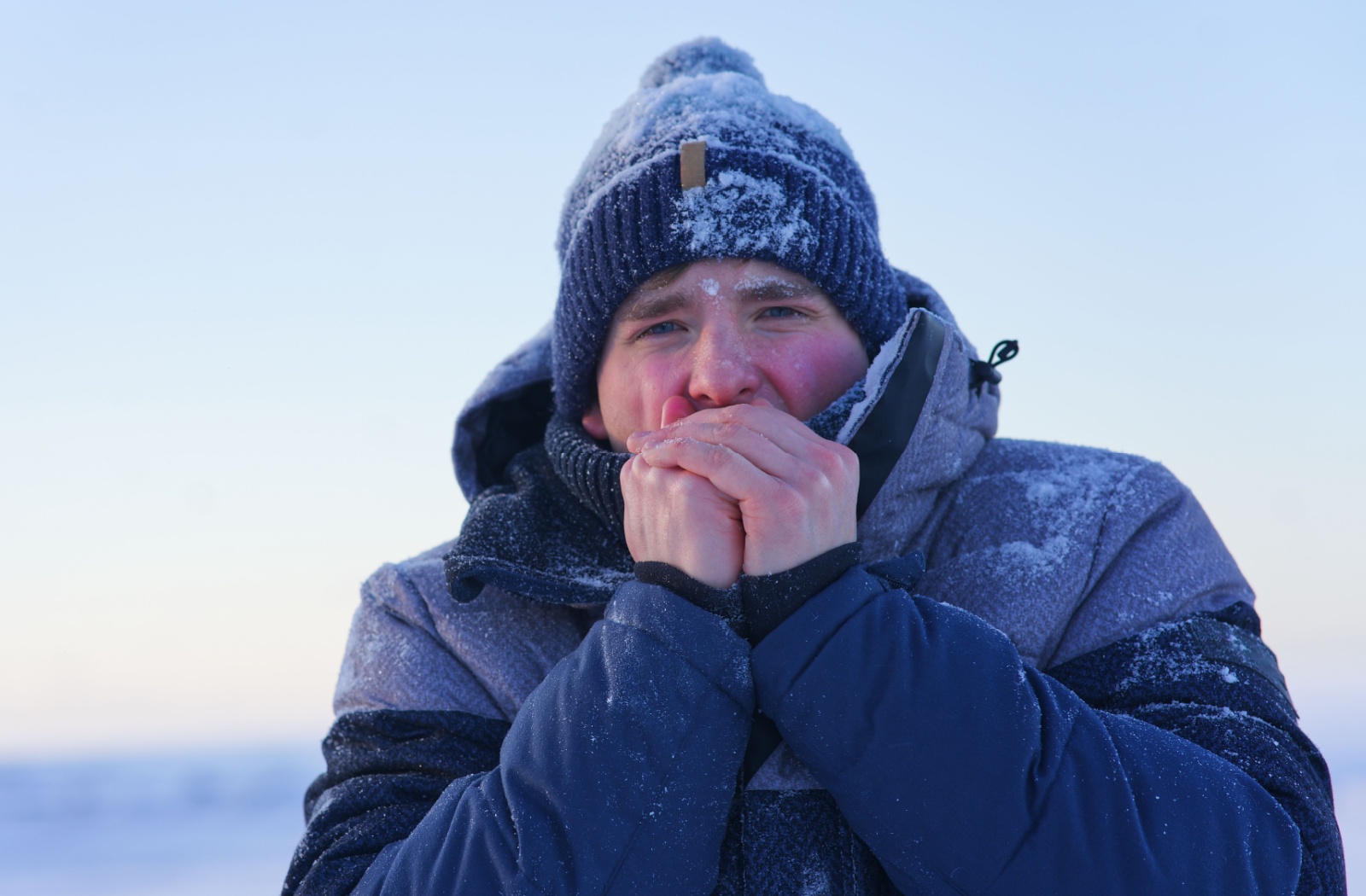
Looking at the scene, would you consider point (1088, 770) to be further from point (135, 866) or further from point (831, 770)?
point (135, 866)

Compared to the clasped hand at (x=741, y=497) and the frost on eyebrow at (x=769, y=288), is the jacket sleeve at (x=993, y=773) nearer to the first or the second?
the clasped hand at (x=741, y=497)

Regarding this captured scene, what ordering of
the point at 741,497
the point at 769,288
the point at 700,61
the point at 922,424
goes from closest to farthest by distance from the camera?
the point at 741,497
the point at 922,424
the point at 769,288
the point at 700,61

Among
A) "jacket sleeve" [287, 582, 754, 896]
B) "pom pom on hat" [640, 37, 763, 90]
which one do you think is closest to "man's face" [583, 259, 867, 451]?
"jacket sleeve" [287, 582, 754, 896]

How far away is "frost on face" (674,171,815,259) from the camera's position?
1.99 metres

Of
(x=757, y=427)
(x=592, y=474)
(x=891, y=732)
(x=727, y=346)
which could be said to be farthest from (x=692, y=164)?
(x=891, y=732)

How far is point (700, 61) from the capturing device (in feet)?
8.47

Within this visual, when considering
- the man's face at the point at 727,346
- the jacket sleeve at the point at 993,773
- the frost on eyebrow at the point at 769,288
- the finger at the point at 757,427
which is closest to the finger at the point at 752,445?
the finger at the point at 757,427

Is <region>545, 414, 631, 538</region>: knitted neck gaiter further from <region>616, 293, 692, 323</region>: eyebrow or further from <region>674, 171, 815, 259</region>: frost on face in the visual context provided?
<region>674, 171, 815, 259</region>: frost on face

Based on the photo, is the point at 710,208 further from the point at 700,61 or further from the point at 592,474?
the point at 700,61

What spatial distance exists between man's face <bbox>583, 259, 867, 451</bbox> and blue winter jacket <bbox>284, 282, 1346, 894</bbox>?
22 cm

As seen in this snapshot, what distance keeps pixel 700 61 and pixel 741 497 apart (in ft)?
4.85

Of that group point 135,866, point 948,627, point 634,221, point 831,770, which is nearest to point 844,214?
point 634,221

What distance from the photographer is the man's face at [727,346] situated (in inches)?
74.5

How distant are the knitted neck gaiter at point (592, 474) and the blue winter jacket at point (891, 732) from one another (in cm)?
12
